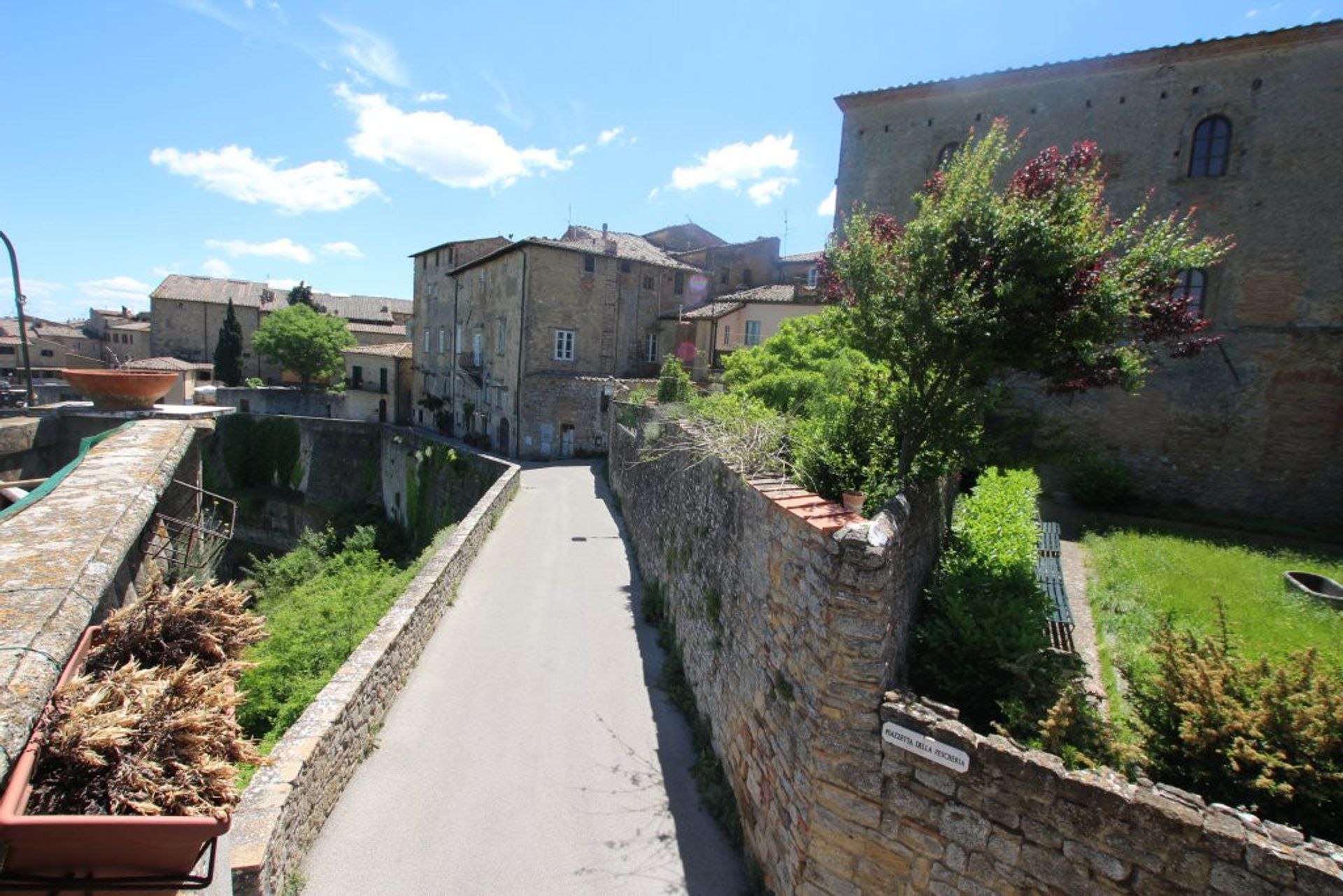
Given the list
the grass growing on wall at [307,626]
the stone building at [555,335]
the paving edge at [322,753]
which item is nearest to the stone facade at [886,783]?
the paving edge at [322,753]

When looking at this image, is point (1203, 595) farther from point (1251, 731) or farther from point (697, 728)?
point (697, 728)

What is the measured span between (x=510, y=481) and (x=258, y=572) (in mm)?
11269

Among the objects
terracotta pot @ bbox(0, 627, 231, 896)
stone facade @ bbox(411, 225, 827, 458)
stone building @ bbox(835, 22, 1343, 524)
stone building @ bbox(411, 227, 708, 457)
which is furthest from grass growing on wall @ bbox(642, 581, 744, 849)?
stone building @ bbox(411, 227, 708, 457)

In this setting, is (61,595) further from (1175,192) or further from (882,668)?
(1175,192)

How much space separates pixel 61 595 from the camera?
262 centimetres

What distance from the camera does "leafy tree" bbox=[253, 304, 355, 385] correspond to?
171 ft

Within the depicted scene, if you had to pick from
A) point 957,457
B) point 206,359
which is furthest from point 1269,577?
point 206,359

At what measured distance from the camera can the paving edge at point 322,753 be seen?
201 inches

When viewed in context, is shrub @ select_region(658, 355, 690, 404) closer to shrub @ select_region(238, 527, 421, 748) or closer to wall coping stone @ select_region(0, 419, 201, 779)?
shrub @ select_region(238, 527, 421, 748)

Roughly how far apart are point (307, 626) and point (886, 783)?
11866mm

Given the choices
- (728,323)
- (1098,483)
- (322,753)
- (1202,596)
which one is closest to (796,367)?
(1202,596)

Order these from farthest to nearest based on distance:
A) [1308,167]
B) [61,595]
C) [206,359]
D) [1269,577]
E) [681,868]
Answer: [206,359] < [1308,167] < [1269,577] < [681,868] < [61,595]

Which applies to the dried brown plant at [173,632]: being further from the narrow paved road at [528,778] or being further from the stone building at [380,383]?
the stone building at [380,383]

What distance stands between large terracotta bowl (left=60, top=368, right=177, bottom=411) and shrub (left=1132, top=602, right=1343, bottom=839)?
9.17 meters
